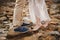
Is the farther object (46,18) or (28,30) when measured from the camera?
(46,18)

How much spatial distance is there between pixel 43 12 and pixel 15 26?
441 millimetres

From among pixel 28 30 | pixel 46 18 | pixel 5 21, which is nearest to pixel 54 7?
pixel 5 21

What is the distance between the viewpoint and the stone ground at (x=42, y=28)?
231 centimetres

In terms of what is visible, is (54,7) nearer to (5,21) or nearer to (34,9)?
(5,21)

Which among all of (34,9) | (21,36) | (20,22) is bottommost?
(21,36)

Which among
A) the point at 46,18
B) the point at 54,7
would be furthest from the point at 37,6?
the point at 54,7

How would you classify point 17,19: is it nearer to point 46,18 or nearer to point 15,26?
point 15,26

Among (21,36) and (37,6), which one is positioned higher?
(37,6)

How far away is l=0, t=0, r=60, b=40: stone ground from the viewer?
231cm

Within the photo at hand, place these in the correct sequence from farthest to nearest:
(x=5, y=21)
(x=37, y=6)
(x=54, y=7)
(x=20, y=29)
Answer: (x=54, y=7) → (x=5, y=21) → (x=37, y=6) → (x=20, y=29)

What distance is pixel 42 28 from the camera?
2506mm

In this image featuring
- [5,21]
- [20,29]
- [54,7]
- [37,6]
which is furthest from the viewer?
[54,7]

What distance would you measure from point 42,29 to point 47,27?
5.0 inches

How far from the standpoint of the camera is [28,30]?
233cm
